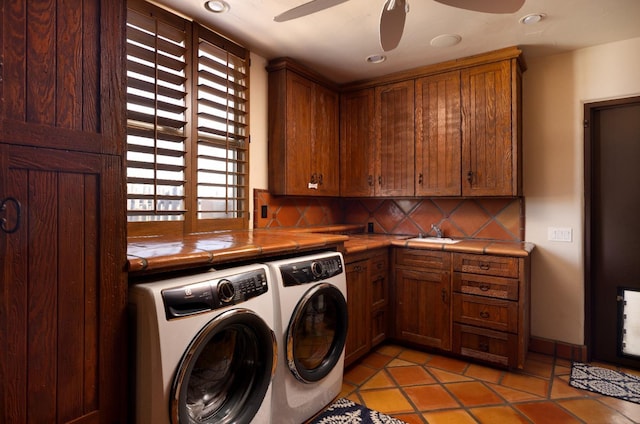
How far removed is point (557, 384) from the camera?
2332 mm

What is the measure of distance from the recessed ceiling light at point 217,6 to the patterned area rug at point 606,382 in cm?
331

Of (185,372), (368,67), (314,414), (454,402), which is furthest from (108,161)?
(368,67)

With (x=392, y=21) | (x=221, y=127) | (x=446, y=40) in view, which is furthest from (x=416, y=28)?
(x=221, y=127)

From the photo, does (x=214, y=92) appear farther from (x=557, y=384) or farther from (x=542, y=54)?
(x=557, y=384)

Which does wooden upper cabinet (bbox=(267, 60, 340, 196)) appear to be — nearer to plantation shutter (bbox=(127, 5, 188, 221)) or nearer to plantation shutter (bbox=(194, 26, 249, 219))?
plantation shutter (bbox=(194, 26, 249, 219))

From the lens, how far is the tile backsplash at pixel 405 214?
298cm

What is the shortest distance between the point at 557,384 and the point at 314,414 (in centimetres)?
168

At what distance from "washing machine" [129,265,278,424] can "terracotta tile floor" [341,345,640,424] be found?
34.9 inches

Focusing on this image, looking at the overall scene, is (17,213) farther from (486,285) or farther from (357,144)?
(357,144)

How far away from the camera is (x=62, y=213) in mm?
1074

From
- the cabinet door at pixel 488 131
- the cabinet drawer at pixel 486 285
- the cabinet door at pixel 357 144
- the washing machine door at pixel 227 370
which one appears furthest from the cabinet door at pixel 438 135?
the washing machine door at pixel 227 370

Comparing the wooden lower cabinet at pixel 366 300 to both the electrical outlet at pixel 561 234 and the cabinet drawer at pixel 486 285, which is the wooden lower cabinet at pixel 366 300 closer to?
the cabinet drawer at pixel 486 285

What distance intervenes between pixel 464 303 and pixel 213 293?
202 cm

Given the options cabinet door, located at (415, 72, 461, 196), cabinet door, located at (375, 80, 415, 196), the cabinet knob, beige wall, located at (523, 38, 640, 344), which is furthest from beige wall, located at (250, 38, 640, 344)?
the cabinet knob
